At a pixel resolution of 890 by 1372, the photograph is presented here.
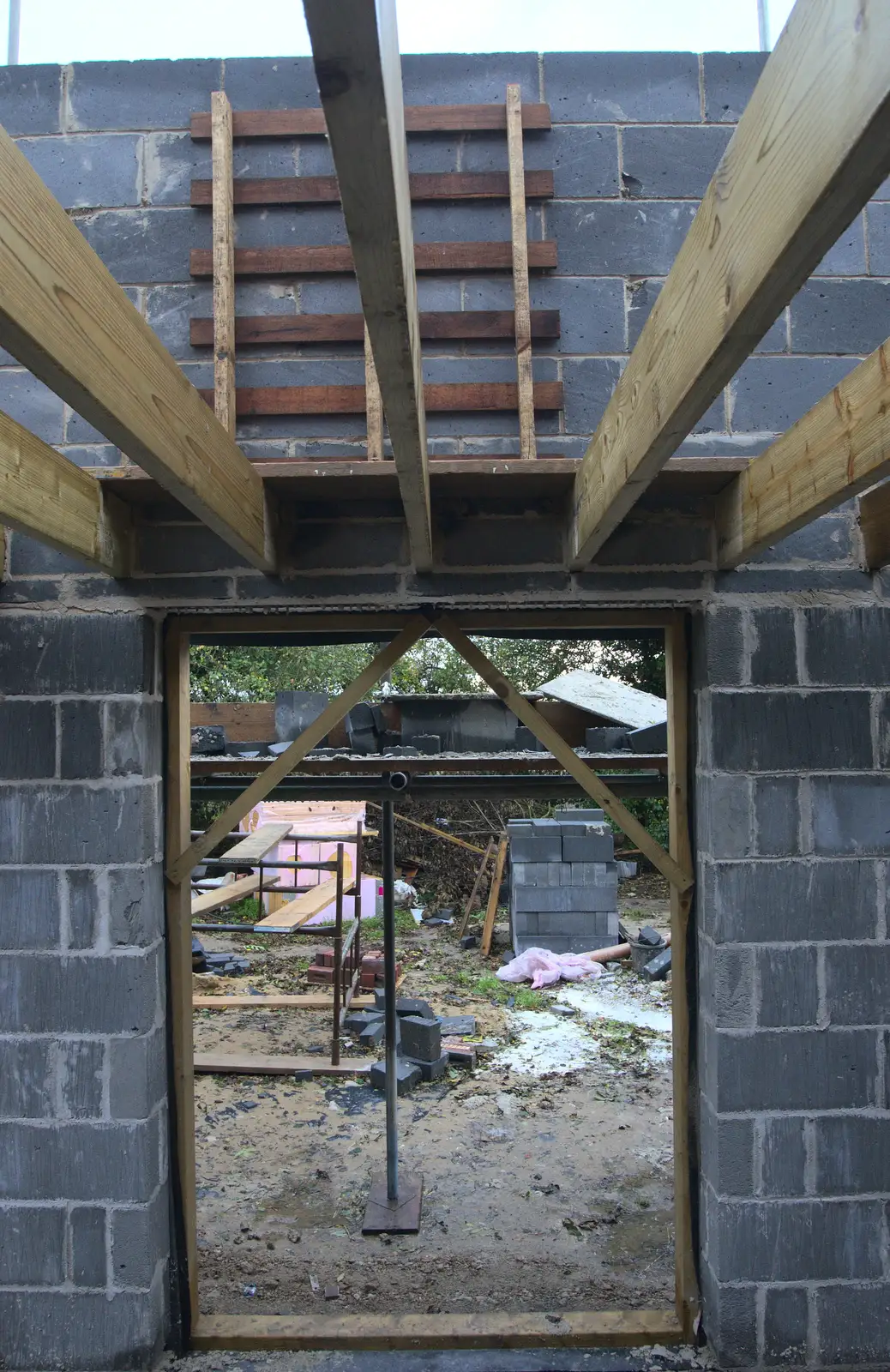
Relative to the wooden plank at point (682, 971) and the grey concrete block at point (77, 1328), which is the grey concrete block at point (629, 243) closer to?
the wooden plank at point (682, 971)

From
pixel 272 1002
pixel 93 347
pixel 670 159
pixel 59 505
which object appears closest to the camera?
pixel 93 347

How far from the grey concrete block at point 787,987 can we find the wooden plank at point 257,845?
4289 millimetres

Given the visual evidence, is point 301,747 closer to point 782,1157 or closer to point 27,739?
point 27,739

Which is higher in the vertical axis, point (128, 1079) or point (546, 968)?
point (128, 1079)

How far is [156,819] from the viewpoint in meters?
3.15

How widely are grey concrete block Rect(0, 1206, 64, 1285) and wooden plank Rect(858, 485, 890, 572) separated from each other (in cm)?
332

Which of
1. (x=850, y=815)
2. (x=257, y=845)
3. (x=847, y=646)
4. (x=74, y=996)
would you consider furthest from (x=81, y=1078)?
(x=257, y=845)

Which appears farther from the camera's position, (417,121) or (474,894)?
(474,894)

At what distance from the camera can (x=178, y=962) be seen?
3.25 metres

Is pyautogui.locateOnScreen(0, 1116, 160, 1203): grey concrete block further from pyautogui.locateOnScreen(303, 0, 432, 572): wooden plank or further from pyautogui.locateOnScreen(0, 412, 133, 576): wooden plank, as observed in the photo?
pyautogui.locateOnScreen(303, 0, 432, 572): wooden plank

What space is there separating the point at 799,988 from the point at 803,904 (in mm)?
265

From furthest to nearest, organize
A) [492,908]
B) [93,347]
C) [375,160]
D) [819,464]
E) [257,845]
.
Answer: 1. [492,908]
2. [257,845]
3. [819,464]
4. [93,347]
5. [375,160]

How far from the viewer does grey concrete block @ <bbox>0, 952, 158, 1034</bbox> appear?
9.86 ft

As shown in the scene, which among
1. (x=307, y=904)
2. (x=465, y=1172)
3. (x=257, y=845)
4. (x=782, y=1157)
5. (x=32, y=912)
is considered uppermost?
(x=32, y=912)
